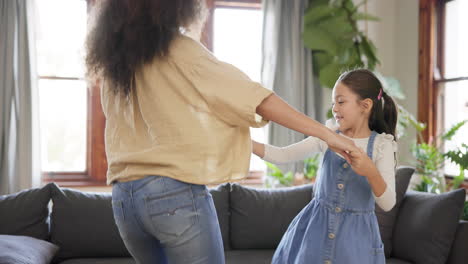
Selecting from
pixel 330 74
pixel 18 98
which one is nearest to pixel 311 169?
pixel 330 74

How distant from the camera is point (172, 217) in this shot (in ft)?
3.75

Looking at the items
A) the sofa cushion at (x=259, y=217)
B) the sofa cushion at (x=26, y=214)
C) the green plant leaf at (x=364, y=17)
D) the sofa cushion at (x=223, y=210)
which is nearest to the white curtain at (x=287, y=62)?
the green plant leaf at (x=364, y=17)

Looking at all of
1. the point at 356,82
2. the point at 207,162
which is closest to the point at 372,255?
the point at 356,82

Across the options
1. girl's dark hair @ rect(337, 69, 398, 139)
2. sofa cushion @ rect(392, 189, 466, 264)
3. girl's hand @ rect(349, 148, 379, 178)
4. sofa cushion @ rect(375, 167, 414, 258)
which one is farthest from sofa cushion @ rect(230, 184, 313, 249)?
girl's hand @ rect(349, 148, 379, 178)

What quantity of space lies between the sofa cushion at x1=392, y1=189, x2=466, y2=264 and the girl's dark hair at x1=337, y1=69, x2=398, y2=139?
3.33ft

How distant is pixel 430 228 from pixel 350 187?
1.14 meters

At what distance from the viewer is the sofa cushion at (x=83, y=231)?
8.68 ft

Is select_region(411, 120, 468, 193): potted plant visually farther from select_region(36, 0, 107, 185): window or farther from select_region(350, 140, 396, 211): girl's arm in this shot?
select_region(36, 0, 107, 185): window

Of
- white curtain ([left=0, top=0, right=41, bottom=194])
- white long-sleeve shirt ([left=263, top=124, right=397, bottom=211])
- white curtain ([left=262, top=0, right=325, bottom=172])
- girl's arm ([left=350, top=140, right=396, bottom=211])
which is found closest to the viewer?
girl's arm ([left=350, top=140, right=396, bottom=211])

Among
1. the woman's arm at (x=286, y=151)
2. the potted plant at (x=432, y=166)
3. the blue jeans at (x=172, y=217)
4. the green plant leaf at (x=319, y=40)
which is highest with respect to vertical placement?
the green plant leaf at (x=319, y=40)

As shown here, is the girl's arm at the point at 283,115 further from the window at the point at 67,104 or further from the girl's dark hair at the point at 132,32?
the window at the point at 67,104

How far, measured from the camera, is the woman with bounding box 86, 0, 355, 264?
115 centimetres

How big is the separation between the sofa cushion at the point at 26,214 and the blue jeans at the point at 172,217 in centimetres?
162

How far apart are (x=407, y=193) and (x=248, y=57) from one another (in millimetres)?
2106
